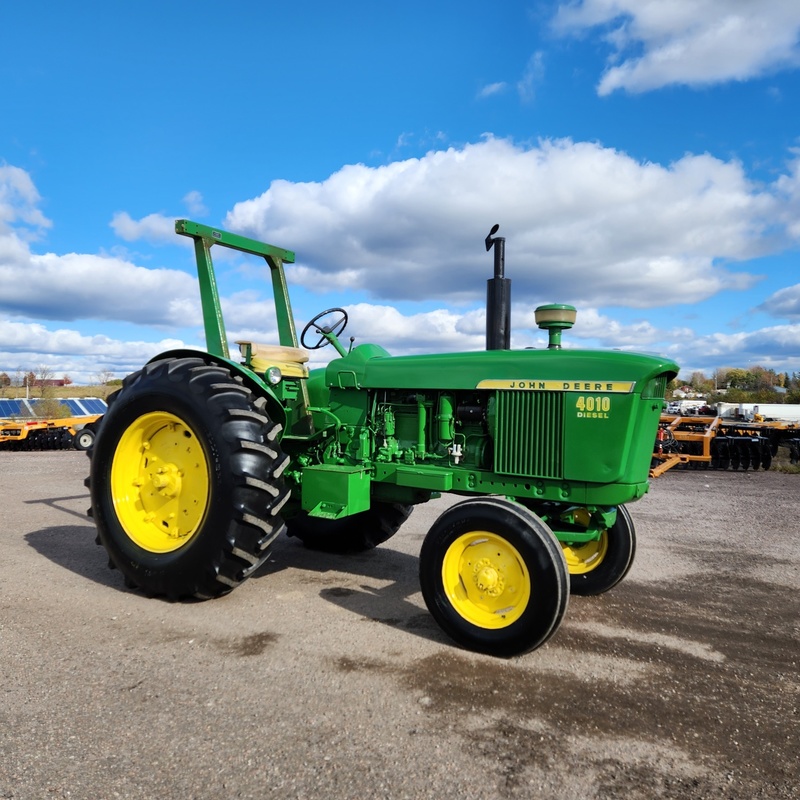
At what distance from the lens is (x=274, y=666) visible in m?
3.76

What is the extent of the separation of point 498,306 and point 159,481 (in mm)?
2851

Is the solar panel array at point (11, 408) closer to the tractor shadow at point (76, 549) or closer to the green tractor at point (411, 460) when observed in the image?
the tractor shadow at point (76, 549)

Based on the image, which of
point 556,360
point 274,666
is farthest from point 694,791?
point 556,360

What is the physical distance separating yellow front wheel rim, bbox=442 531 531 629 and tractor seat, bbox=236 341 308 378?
2.38 m

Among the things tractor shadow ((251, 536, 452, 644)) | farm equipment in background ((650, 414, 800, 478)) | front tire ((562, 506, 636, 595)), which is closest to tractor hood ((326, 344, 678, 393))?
front tire ((562, 506, 636, 595))

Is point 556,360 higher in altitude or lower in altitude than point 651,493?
higher

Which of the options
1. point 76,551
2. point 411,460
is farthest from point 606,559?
point 76,551

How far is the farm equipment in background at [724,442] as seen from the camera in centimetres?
1494

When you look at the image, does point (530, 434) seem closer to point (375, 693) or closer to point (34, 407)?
point (375, 693)

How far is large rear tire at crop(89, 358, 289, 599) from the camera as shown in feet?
14.9

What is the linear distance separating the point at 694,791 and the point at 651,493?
352 inches

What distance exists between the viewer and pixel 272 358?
19.0 feet

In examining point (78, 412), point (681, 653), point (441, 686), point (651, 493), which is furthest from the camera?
point (78, 412)

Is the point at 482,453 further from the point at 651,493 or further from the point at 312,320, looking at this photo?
the point at 651,493
